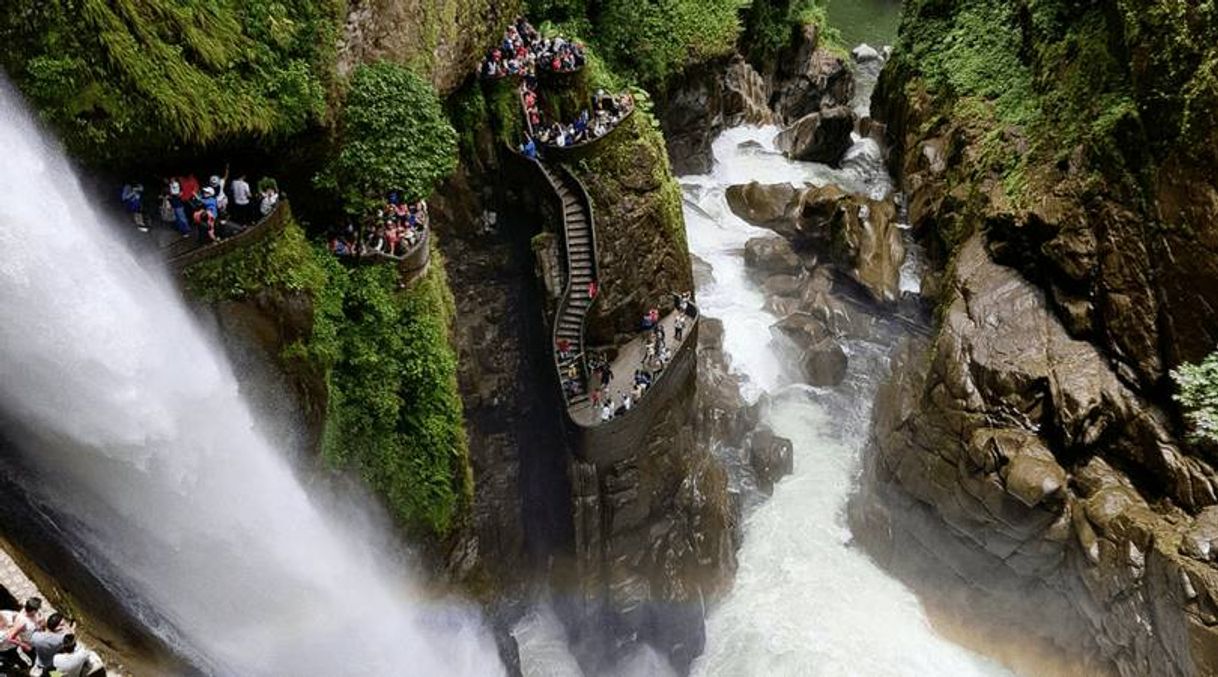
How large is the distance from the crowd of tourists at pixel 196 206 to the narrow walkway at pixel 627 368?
985cm

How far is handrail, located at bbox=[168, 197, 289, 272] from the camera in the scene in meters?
12.9

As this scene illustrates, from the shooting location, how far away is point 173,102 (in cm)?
1276

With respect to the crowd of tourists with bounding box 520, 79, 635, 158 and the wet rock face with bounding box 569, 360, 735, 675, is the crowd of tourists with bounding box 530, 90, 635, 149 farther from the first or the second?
the wet rock face with bounding box 569, 360, 735, 675

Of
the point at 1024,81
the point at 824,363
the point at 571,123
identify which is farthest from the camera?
the point at 1024,81

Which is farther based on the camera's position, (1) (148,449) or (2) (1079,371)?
(2) (1079,371)

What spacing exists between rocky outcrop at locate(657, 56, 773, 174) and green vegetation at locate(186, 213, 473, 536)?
18.5m

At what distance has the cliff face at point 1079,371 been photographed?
18219mm

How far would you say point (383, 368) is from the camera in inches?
659

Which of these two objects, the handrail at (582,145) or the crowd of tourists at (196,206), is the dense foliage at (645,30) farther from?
the crowd of tourists at (196,206)

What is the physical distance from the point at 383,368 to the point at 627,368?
8.14 metres

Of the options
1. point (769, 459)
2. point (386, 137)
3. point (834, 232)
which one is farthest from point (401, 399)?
point (834, 232)

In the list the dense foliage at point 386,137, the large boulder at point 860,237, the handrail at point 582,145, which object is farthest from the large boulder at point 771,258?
the dense foliage at point 386,137

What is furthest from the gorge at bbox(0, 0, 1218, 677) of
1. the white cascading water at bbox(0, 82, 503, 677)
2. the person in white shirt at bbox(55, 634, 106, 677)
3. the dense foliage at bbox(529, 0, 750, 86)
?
the person in white shirt at bbox(55, 634, 106, 677)

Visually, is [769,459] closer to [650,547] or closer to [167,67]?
[650,547]
